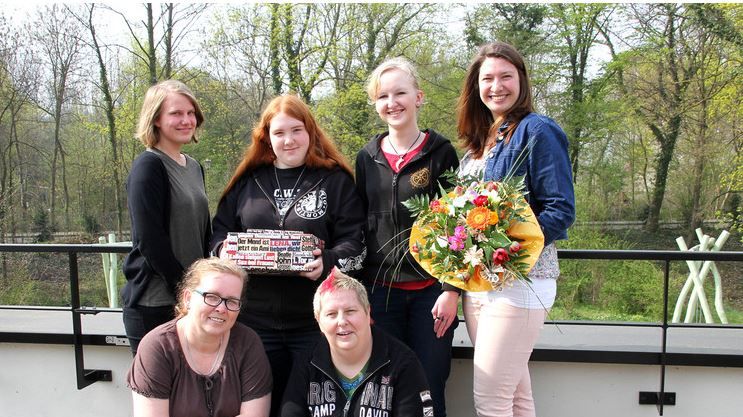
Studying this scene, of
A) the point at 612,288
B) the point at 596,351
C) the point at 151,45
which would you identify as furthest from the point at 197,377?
the point at 151,45

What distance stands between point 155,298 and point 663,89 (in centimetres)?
1488

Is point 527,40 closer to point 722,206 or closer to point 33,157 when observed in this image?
point 722,206

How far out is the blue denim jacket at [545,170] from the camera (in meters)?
2.01

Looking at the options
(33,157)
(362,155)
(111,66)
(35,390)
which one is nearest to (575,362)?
(362,155)

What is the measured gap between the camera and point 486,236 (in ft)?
6.43

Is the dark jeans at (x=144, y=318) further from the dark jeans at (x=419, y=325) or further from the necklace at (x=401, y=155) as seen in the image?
the necklace at (x=401, y=155)

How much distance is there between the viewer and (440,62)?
14.9 metres

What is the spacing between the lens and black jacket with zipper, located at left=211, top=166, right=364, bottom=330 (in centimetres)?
Result: 242

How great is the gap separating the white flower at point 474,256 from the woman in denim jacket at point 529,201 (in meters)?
0.21

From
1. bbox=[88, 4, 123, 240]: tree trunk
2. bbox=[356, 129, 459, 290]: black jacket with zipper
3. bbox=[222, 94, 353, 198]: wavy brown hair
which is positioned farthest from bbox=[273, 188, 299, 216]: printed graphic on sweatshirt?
bbox=[88, 4, 123, 240]: tree trunk

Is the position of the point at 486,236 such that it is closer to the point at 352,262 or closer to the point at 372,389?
the point at 352,262

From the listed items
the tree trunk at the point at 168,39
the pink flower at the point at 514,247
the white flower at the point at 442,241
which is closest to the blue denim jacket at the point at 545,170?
the pink flower at the point at 514,247

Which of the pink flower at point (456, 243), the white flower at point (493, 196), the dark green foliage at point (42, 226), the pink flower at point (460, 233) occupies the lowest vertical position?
the dark green foliage at point (42, 226)

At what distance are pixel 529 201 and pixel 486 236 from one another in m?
0.28
